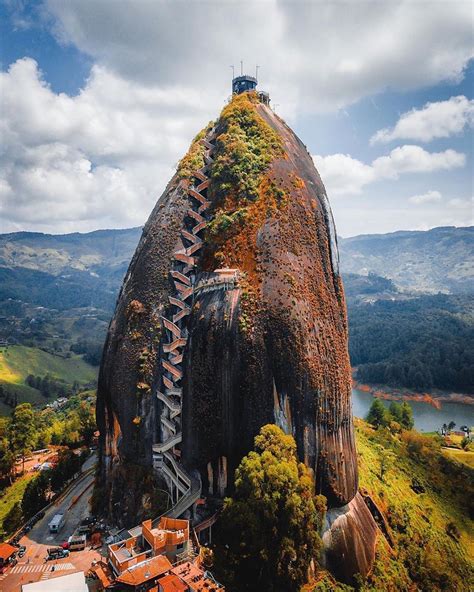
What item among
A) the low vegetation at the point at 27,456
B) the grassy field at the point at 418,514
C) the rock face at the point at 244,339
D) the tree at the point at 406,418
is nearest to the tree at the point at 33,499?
the low vegetation at the point at 27,456

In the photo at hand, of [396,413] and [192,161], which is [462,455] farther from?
[192,161]

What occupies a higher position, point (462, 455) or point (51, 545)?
point (51, 545)

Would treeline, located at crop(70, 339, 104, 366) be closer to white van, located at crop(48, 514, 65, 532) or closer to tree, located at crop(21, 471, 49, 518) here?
tree, located at crop(21, 471, 49, 518)

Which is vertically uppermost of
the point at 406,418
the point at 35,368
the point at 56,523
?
the point at 56,523

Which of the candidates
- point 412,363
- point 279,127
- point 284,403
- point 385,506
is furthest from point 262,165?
point 412,363

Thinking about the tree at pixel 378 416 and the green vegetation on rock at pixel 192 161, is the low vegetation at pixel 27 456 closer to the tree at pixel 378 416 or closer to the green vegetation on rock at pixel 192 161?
the green vegetation on rock at pixel 192 161

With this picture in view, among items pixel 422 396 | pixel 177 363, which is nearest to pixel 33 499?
pixel 177 363
